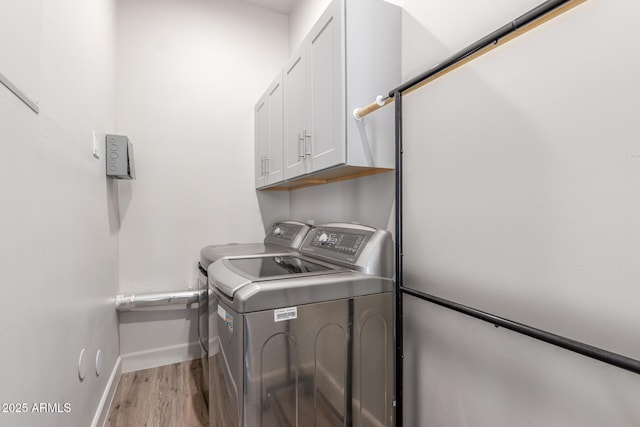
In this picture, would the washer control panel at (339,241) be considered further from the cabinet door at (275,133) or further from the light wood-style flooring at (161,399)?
the light wood-style flooring at (161,399)

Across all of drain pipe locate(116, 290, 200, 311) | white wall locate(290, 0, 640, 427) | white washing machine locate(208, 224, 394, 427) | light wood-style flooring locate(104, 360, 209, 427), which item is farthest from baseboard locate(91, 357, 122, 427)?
white wall locate(290, 0, 640, 427)

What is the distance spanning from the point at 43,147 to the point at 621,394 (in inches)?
69.2

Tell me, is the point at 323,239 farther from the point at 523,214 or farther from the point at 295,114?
the point at 523,214

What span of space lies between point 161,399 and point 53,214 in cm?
148

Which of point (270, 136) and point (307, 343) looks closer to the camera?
point (307, 343)

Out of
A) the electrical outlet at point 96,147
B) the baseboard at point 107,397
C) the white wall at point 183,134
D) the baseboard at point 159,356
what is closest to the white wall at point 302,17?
the white wall at point 183,134

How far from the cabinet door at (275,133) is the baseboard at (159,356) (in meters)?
A: 1.52

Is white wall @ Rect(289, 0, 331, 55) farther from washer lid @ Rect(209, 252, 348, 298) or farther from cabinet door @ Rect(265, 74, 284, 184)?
washer lid @ Rect(209, 252, 348, 298)

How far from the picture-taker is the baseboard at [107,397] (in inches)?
62.0

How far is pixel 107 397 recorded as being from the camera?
70.1 inches

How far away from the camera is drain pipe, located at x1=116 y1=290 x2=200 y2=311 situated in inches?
85.5

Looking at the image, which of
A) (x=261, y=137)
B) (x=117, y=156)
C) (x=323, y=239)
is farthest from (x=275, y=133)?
(x=117, y=156)

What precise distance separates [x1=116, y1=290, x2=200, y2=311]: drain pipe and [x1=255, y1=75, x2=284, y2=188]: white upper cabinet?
1.05 m

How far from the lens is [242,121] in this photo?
262cm
